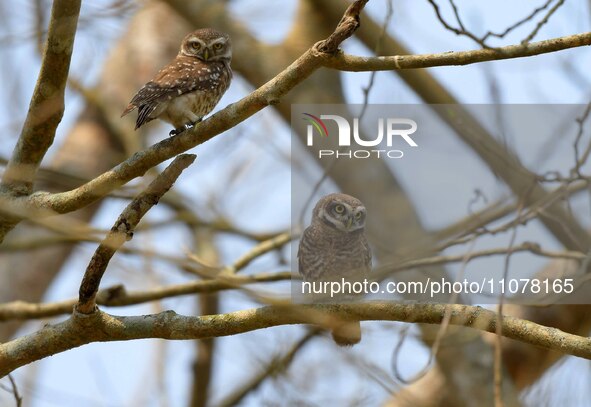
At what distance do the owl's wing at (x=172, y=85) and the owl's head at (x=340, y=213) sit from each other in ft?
3.16

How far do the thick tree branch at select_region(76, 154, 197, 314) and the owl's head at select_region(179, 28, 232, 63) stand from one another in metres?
1.88

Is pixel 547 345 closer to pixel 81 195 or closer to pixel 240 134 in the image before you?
pixel 81 195

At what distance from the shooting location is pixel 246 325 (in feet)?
12.7

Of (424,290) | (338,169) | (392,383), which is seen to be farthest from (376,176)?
(392,383)

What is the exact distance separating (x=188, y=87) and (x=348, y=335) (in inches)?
66.8

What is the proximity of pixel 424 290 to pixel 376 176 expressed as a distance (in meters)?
2.34

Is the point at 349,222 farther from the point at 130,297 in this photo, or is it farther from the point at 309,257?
the point at 130,297

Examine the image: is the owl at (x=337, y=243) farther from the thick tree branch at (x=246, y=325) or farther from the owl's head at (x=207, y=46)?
Result: the owl's head at (x=207, y=46)

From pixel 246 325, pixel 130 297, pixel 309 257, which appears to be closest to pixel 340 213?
pixel 309 257

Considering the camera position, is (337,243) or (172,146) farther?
(337,243)

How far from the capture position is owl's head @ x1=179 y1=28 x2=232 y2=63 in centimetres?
579

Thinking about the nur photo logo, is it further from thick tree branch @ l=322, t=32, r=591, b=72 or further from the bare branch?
thick tree branch @ l=322, t=32, r=591, b=72

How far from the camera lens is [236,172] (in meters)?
10.8

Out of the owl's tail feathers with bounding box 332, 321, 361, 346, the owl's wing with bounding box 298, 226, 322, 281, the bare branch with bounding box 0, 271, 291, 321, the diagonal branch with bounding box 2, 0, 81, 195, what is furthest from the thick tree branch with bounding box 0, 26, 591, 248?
the bare branch with bounding box 0, 271, 291, 321
